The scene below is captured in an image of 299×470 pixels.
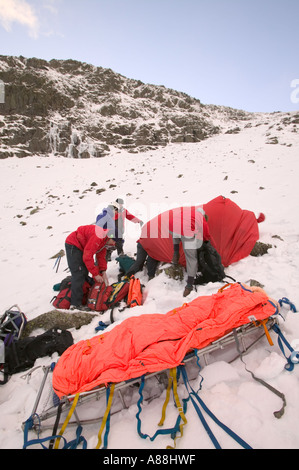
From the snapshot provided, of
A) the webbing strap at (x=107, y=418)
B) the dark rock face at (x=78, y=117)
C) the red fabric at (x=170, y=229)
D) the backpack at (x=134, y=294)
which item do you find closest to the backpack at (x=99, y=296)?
the backpack at (x=134, y=294)

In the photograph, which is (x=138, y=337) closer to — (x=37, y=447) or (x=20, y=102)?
(x=37, y=447)

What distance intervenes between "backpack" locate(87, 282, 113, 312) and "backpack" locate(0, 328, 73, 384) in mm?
846

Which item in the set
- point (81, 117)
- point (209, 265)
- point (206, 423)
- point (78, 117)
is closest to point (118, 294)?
point (209, 265)

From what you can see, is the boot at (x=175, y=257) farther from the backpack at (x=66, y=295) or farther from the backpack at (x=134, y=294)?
the backpack at (x=66, y=295)

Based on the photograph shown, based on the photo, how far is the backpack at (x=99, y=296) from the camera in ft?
12.5

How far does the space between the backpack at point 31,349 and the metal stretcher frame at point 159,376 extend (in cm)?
43

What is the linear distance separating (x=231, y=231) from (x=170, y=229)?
1470 mm

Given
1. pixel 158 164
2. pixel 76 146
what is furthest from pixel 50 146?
pixel 158 164

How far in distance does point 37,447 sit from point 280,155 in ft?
55.8

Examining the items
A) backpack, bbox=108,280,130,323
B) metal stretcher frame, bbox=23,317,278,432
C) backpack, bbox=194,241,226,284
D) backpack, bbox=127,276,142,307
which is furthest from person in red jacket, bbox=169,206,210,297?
metal stretcher frame, bbox=23,317,278,432

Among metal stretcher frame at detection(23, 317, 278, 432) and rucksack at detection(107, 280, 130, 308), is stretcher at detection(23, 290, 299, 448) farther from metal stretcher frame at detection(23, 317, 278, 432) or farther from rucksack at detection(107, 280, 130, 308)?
rucksack at detection(107, 280, 130, 308)

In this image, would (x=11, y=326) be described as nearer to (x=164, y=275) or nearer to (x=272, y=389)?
(x=164, y=275)

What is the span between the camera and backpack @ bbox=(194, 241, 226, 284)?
13.0 ft

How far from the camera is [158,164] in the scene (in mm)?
18406
